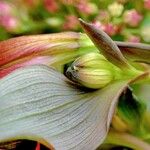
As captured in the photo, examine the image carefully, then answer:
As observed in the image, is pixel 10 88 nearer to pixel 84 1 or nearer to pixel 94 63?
pixel 94 63

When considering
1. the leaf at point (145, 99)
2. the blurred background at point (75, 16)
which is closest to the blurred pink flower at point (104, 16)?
the blurred background at point (75, 16)

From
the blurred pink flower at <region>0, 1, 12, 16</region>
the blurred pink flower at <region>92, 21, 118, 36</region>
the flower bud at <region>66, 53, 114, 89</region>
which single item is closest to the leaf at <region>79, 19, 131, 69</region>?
the flower bud at <region>66, 53, 114, 89</region>

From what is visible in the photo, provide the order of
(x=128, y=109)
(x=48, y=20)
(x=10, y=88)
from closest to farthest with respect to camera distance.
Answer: (x=10, y=88)
(x=128, y=109)
(x=48, y=20)

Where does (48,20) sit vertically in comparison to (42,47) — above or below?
above

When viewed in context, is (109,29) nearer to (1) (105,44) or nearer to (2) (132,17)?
(2) (132,17)

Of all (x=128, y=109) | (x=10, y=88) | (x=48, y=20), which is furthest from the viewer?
(x=48, y=20)

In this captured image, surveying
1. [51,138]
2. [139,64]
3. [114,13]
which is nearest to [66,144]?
[51,138]
